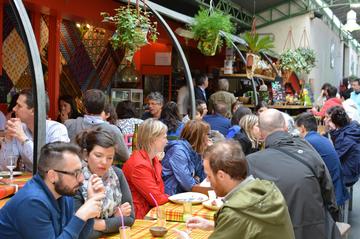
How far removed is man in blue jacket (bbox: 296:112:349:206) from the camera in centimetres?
582

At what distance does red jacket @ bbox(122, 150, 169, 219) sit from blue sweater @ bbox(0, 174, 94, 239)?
1.53 metres

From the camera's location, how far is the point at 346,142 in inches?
263

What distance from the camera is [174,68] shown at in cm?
1217

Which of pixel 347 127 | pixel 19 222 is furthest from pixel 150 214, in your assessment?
pixel 347 127

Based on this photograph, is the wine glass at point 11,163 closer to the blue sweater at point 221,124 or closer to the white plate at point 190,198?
the white plate at point 190,198

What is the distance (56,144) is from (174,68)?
956 centimetres

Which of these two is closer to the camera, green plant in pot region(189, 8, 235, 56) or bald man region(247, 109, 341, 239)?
bald man region(247, 109, 341, 239)

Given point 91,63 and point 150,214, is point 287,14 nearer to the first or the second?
point 91,63

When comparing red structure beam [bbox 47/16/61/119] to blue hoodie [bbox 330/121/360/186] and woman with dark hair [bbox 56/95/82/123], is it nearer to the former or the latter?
woman with dark hair [bbox 56/95/82/123]

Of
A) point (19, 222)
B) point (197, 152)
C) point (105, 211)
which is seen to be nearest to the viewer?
point (19, 222)

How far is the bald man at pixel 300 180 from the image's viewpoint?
3.59 m

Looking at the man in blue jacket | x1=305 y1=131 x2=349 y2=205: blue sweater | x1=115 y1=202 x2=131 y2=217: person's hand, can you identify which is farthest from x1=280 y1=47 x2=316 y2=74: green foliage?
x1=115 y1=202 x2=131 y2=217: person's hand

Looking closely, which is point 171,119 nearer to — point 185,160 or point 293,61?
point 185,160

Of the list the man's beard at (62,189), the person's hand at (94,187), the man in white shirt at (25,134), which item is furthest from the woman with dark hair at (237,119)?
the man's beard at (62,189)
